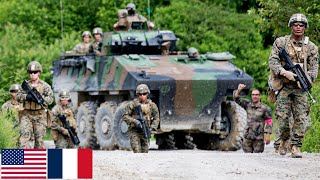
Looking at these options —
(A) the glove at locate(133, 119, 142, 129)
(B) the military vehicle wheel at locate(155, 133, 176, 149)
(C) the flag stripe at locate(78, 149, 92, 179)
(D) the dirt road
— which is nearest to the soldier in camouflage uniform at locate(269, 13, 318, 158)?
(D) the dirt road

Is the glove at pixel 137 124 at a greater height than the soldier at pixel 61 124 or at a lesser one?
greater

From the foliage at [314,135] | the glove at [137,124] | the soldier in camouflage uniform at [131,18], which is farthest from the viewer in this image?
the soldier in camouflage uniform at [131,18]

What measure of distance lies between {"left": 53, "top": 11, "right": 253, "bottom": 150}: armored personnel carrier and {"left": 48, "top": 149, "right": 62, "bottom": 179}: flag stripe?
13690mm

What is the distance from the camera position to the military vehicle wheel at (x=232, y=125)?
88.1 ft

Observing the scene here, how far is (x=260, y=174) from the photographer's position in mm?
15422

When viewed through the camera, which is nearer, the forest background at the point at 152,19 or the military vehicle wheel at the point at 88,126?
the military vehicle wheel at the point at 88,126

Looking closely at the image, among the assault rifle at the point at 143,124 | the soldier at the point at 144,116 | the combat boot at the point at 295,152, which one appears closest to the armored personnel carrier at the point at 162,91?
the soldier at the point at 144,116

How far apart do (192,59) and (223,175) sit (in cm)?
1268

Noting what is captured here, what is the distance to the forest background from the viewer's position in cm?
3834

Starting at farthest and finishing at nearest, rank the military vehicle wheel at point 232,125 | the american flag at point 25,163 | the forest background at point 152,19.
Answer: the forest background at point 152,19, the military vehicle wheel at point 232,125, the american flag at point 25,163

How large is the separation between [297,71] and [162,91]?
27.4ft

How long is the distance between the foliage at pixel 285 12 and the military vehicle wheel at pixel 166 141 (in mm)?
3663

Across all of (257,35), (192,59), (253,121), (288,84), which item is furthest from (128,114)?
(257,35)

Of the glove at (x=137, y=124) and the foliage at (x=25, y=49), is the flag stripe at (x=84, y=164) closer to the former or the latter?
the glove at (x=137, y=124)
